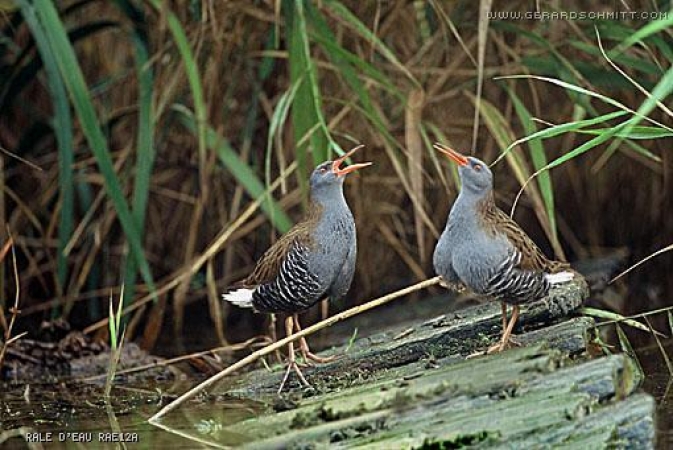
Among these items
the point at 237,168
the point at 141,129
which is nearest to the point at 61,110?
the point at 141,129

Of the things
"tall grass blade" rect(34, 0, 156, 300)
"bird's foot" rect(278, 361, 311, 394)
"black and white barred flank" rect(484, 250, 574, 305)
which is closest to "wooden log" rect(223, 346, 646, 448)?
"black and white barred flank" rect(484, 250, 574, 305)

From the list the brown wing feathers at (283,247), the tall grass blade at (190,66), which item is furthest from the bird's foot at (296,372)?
the tall grass blade at (190,66)

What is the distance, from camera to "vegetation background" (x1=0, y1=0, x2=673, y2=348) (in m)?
5.01

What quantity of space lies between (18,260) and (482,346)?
284 centimetres

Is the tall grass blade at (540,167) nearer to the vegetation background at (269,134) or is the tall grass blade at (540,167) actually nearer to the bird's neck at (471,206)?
the vegetation background at (269,134)

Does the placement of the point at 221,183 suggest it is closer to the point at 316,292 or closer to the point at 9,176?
the point at 9,176

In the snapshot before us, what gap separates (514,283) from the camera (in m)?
3.80

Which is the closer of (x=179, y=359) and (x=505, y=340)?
(x=505, y=340)

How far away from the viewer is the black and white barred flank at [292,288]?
4156 millimetres

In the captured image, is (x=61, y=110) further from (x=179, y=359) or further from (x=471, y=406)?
(x=471, y=406)

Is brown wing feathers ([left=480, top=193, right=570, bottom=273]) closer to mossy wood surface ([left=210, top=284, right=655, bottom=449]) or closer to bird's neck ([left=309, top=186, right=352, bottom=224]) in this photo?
mossy wood surface ([left=210, top=284, right=655, bottom=449])

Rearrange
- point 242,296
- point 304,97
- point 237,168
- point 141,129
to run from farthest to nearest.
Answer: point 237,168
point 141,129
point 304,97
point 242,296

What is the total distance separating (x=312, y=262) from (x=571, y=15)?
6.44 feet

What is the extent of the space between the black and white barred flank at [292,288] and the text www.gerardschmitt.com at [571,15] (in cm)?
161
